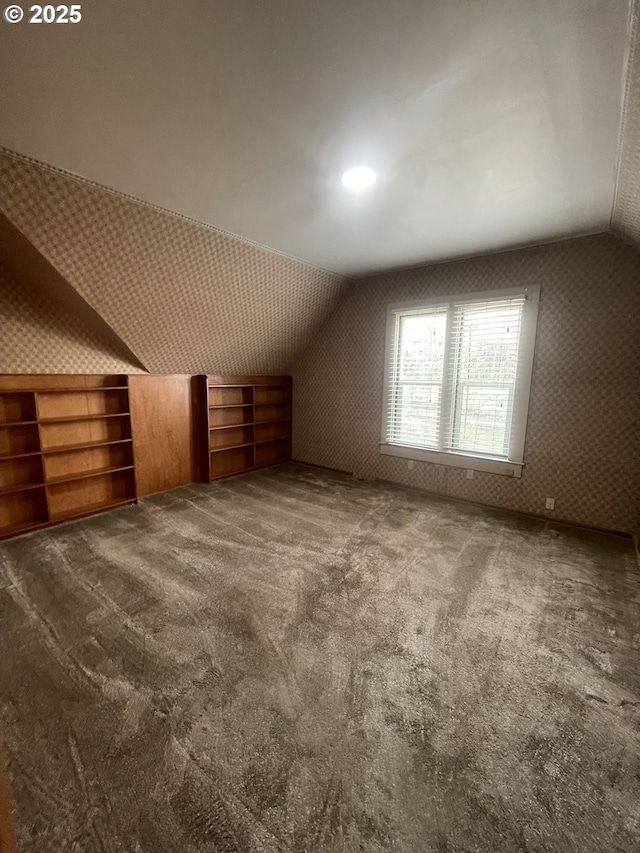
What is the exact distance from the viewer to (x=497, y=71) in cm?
131

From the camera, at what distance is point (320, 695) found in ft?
4.83

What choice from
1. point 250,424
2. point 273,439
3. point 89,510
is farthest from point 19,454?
point 273,439

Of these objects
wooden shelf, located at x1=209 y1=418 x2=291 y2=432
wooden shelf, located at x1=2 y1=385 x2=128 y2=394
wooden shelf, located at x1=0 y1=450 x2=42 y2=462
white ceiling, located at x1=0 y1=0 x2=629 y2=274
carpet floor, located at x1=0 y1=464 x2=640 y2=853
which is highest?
white ceiling, located at x1=0 y1=0 x2=629 y2=274

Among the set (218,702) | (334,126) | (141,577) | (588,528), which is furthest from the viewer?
(588,528)

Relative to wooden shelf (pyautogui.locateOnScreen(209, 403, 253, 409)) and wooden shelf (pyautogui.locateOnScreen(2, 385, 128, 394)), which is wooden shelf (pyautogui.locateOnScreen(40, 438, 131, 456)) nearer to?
wooden shelf (pyautogui.locateOnScreen(2, 385, 128, 394))

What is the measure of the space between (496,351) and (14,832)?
4.10m

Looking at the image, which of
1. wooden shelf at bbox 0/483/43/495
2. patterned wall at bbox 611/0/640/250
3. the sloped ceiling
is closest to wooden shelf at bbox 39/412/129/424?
the sloped ceiling

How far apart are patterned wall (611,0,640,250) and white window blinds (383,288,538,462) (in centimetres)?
73

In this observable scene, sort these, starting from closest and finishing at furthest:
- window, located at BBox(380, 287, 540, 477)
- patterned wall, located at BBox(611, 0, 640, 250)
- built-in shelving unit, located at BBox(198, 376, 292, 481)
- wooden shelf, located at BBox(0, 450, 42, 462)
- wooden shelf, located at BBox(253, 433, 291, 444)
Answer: patterned wall, located at BBox(611, 0, 640, 250) → wooden shelf, located at BBox(0, 450, 42, 462) → window, located at BBox(380, 287, 540, 477) → built-in shelving unit, located at BBox(198, 376, 292, 481) → wooden shelf, located at BBox(253, 433, 291, 444)

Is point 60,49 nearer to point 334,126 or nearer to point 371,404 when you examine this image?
point 334,126

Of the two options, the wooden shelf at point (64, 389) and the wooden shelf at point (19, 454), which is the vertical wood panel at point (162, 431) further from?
the wooden shelf at point (19, 454)

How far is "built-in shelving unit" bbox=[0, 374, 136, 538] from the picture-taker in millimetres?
2842

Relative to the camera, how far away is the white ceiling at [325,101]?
1125mm

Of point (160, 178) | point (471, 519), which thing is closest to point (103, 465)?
point (160, 178)
